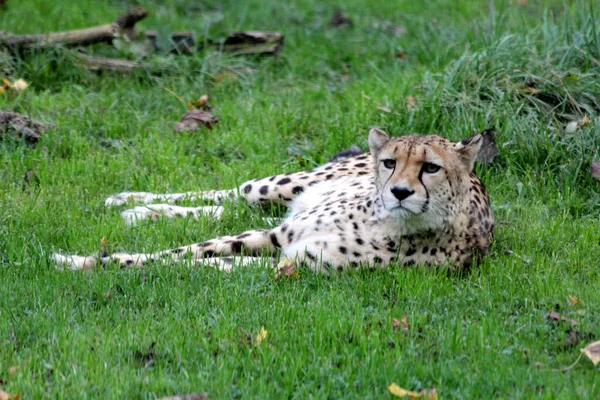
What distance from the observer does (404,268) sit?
5.42m

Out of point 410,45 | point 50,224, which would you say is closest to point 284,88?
point 410,45

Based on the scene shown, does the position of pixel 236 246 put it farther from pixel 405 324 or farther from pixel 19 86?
pixel 19 86

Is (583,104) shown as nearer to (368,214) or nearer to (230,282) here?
(368,214)

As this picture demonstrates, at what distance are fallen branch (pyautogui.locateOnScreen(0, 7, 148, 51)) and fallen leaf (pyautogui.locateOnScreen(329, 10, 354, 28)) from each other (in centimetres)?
310

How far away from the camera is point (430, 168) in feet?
17.2

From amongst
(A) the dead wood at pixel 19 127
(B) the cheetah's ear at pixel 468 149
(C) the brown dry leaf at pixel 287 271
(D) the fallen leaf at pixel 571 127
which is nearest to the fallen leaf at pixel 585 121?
(D) the fallen leaf at pixel 571 127

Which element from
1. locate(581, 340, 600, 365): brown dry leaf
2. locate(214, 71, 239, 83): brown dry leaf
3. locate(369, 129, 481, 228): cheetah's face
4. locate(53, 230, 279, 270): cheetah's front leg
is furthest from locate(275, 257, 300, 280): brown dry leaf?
locate(214, 71, 239, 83): brown dry leaf

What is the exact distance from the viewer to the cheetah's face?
516 cm

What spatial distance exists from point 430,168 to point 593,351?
1379mm

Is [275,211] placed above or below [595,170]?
below

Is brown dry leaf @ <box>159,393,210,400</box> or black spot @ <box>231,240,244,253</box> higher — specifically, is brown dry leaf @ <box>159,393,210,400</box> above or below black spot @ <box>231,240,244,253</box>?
above

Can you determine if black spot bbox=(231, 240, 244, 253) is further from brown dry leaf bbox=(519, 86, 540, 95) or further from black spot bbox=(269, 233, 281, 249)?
brown dry leaf bbox=(519, 86, 540, 95)

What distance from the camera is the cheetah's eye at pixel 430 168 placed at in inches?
206

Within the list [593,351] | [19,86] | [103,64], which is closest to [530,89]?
[593,351]
